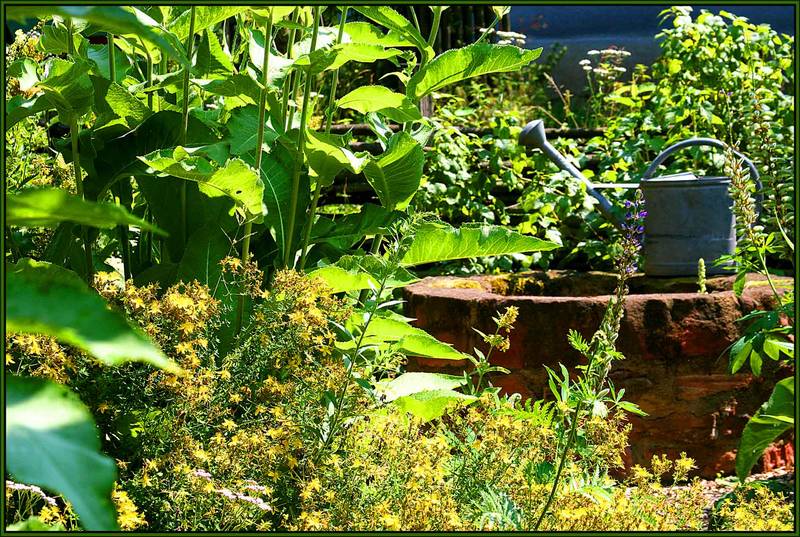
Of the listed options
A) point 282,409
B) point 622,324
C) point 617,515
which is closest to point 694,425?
point 622,324

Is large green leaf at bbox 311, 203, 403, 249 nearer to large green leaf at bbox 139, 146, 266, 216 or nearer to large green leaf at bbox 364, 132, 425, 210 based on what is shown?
large green leaf at bbox 364, 132, 425, 210

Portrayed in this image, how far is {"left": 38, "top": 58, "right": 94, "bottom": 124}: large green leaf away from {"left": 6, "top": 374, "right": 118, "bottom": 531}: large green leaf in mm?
1328

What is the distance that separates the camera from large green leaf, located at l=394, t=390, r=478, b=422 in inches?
80.8

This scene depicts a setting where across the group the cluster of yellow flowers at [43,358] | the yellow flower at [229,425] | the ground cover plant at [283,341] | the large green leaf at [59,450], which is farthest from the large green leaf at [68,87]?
the large green leaf at [59,450]

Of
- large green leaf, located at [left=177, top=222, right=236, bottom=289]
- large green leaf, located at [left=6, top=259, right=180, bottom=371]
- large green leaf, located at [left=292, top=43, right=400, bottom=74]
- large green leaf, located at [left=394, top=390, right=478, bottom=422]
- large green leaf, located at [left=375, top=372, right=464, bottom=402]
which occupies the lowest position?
large green leaf, located at [left=375, top=372, right=464, bottom=402]

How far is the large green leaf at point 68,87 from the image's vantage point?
1.94 metres

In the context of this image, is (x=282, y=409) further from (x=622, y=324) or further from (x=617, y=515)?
(x=622, y=324)

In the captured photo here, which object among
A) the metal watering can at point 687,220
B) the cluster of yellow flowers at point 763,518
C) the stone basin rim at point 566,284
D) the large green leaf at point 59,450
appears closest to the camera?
the large green leaf at point 59,450

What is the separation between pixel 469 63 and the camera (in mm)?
2242

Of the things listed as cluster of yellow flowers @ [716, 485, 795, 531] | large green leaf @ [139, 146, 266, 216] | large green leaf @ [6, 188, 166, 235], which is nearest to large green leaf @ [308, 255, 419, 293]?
large green leaf @ [139, 146, 266, 216]

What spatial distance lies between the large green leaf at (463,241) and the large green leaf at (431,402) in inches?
14.4

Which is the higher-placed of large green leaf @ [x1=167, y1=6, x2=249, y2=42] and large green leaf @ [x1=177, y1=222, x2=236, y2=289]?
large green leaf @ [x1=167, y1=6, x2=249, y2=42]

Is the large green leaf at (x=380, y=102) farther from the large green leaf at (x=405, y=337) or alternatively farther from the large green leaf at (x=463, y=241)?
the large green leaf at (x=405, y=337)

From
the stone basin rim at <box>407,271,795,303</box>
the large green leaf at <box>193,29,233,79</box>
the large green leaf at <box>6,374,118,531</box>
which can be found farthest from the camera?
the stone basin rim at <box>407,271,795,303</box>
